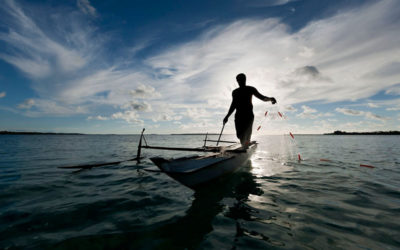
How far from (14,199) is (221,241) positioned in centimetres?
610

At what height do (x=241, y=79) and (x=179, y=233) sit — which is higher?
(x=241, y=79)

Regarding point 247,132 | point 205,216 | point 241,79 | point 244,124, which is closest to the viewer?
point 205,216

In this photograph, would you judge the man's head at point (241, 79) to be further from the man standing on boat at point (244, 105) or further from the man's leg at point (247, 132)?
the man's leg at point (247, 132)

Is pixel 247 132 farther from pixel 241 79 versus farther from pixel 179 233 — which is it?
pixel 179 233

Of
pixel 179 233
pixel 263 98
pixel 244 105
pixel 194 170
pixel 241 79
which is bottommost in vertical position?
pixel 179 233

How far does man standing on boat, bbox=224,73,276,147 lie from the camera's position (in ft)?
23.8

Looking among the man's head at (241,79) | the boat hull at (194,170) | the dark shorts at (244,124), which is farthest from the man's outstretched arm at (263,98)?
the boat hull at (194,170)

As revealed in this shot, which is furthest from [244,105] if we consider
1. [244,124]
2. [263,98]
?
[263,98]

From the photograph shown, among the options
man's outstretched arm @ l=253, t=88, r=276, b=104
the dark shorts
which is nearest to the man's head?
man's outstretched arm @ l=253, t=88, r=276, b=104

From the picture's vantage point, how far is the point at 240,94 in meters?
7.29

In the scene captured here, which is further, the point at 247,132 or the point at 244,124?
the point at 247,132

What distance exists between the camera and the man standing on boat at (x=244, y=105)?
7.25 m

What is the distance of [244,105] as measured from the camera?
7.26 m

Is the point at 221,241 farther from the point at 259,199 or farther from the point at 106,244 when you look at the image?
the point at 259,199
